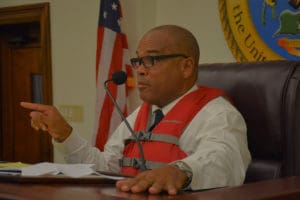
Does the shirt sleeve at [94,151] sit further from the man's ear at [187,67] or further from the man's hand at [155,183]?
the man's hand at [155,183]

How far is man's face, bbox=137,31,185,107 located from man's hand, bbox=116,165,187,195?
2.42 feet

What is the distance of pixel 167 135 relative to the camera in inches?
71.2

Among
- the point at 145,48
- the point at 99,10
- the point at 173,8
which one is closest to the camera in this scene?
the point at 145,48

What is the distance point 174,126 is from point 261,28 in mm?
1275

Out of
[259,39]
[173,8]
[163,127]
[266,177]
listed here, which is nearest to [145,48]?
[163,127]

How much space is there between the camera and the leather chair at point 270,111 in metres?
1.76

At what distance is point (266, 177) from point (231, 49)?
52.4 inches

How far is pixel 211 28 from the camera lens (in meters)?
3.15

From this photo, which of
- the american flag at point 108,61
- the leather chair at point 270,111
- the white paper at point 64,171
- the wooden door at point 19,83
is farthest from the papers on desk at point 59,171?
the wooden door at point 19,83

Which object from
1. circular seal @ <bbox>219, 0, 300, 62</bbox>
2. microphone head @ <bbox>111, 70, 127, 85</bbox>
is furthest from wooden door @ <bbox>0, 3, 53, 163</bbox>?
microphone head @ <bbox>111, 70, 127, 85</bbox>

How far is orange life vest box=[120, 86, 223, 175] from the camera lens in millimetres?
1767

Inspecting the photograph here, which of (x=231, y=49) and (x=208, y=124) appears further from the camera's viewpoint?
(x=231, y=49)

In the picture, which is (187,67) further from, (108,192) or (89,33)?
(89,33)

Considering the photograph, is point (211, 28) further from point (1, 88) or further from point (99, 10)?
point (1, 88)
